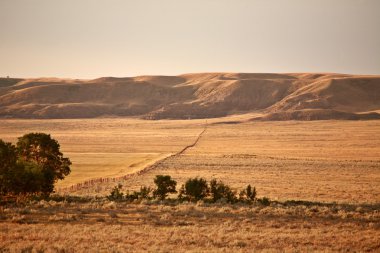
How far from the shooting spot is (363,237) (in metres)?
18.3

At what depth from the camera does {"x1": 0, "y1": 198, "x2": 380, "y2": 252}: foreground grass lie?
16859mm

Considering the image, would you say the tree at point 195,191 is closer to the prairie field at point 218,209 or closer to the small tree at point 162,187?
the small tree at point 162,187

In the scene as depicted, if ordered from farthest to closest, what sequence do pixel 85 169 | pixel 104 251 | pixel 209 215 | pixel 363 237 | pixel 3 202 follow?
1. pixel 85 169
2. pixel 3 202
3. pixel 209 215
4. pixel 363 237
5. pixel 104 251

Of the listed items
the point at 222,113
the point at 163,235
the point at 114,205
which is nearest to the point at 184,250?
the point at 163,235

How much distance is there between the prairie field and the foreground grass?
0.04 meters

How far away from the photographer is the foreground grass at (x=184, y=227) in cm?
1686

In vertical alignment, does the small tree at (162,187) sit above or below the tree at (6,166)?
below

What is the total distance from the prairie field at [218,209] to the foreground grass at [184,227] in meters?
0.04

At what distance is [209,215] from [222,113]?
483 ft

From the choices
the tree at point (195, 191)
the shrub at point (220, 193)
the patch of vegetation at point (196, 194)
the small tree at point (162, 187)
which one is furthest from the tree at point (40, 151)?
the shrub at point (220, 193)

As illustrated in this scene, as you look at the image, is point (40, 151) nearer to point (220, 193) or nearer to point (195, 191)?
point (195, 191)

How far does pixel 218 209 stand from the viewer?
24.8 m

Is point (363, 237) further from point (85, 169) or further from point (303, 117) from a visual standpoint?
point (303, 117)

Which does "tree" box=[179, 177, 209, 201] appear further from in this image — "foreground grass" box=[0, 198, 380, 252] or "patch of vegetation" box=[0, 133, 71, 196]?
"patch of vegetation" box=[0, 133, 71, 196]
